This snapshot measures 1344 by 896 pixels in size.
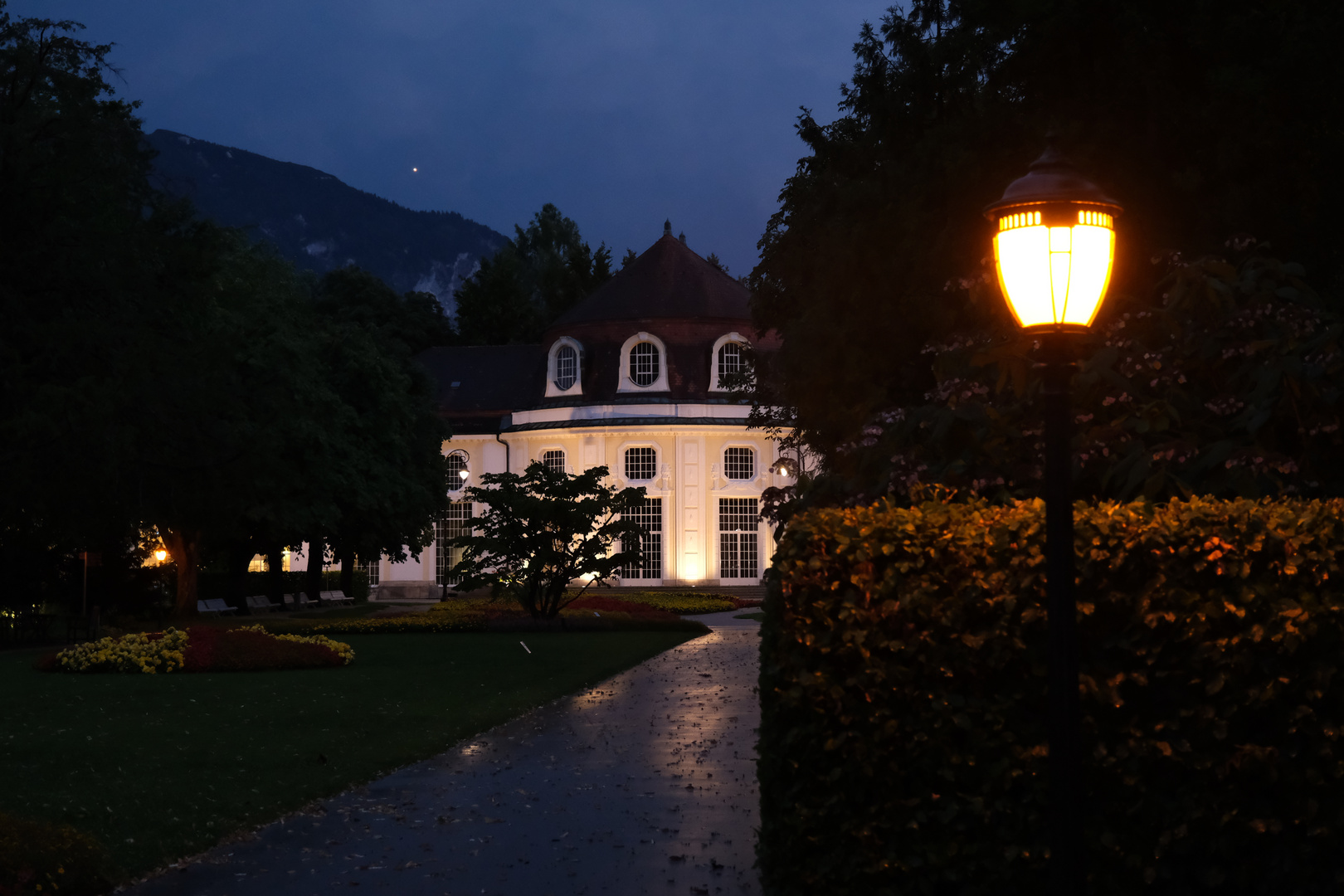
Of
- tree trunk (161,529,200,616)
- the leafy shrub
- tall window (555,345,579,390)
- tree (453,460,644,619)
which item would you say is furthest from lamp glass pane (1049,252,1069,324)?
tall window (555,345,579,390)

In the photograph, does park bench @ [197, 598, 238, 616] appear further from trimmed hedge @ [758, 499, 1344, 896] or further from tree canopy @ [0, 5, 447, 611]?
trimmed hedge @ [758, 499, 1344, 896]

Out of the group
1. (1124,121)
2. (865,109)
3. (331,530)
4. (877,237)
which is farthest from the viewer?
(331,530)

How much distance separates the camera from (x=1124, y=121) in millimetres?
18219

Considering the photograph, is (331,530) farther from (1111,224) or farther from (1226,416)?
(1111,224)

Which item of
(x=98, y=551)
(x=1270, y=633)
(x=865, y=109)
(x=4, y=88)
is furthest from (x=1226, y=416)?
(x=98, y=551)

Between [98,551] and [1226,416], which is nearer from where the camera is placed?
[1226,416]

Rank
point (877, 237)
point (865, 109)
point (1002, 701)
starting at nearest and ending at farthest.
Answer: point (1002, 701) → point (877, 237) → point (865, 109)

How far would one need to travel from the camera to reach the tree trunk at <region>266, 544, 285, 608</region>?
4550 centimetres

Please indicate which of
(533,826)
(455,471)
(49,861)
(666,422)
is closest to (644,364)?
(666,422)

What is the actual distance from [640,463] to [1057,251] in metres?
53.2

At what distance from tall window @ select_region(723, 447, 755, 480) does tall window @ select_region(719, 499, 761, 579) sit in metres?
1.58

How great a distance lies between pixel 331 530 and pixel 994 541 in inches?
1401

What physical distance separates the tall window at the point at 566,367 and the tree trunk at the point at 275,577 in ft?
52.1

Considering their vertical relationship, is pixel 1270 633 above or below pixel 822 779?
above
